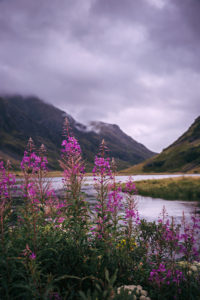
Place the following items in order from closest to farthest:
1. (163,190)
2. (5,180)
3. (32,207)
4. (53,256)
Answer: (32,207) → (53,256) → (5,180) → (163,190)

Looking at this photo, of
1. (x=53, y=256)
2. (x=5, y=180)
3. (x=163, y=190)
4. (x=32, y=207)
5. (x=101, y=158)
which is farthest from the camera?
(x=163, y=190)

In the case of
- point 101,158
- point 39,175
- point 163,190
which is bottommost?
point 163,190

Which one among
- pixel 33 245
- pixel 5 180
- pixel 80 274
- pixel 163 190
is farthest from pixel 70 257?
pixel 163 190

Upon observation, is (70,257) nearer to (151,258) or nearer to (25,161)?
(25,161)

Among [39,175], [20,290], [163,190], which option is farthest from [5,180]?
[163,190]

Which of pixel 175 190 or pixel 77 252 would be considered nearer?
pixel 77 252

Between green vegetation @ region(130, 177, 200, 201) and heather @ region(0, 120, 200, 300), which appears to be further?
green vegetation @ region(130, 177, 200, 201)

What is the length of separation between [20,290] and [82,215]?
2.15 m

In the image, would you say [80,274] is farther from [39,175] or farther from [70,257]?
[39,175]

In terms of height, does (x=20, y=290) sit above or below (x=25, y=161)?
below

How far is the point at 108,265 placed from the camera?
19.0 feet

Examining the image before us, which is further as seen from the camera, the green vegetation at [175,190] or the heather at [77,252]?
the green vegetation at [175,190]

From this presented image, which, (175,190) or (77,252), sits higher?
(77,252)

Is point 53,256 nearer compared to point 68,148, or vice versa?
point 53,256
